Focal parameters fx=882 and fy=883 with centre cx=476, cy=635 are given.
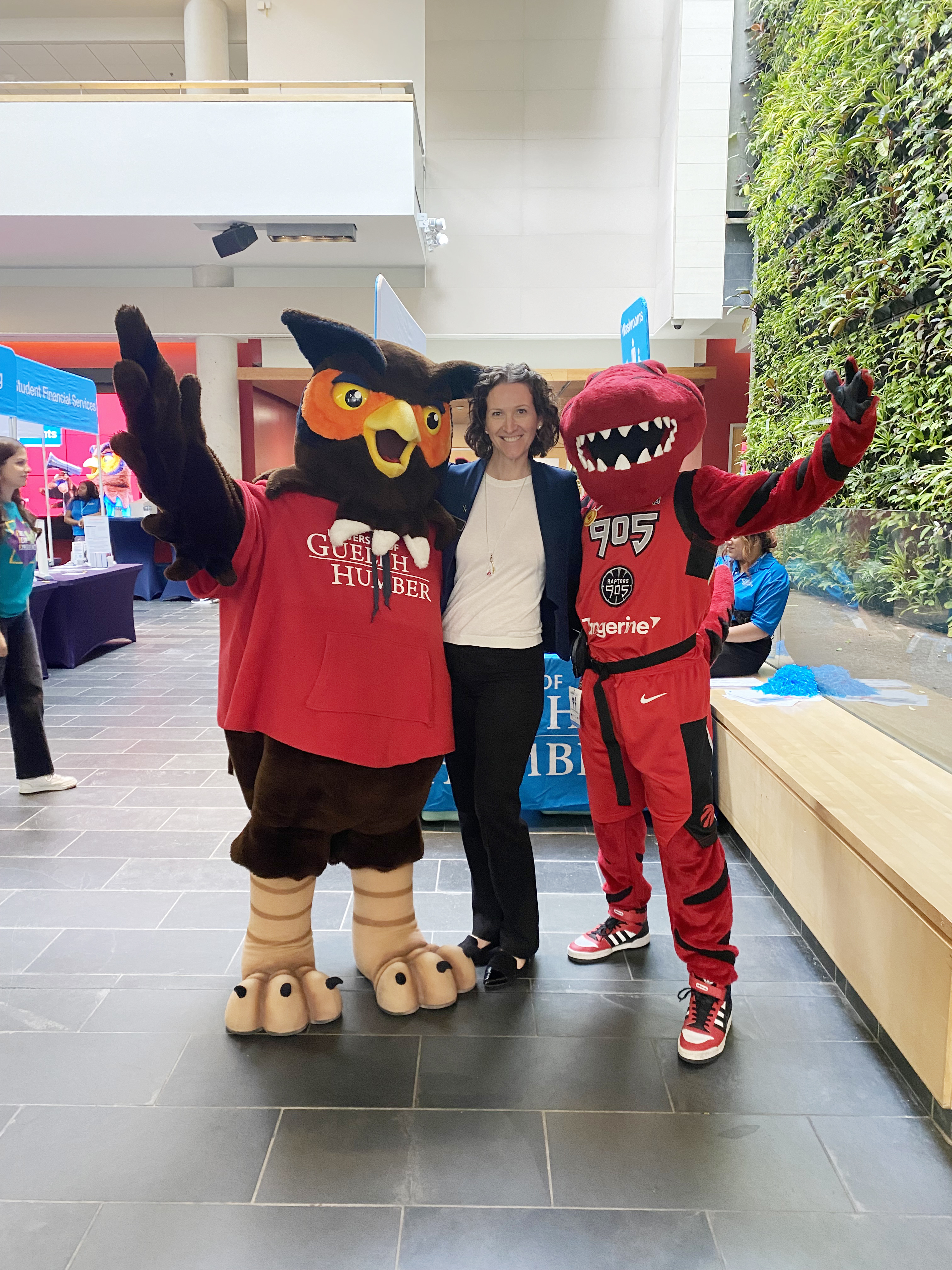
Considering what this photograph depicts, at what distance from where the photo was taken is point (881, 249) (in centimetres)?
305

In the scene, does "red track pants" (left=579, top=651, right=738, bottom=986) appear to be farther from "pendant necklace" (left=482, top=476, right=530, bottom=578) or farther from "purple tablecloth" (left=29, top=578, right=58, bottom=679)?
"purple tablecloth" (left=29, top=578, right=58, bottom=679)

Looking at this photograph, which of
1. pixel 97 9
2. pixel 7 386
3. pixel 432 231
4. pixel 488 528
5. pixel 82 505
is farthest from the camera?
pixel 97 9

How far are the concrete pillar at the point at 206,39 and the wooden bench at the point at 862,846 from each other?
10485 mm

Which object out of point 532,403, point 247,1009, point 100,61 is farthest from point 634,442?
point 100,61

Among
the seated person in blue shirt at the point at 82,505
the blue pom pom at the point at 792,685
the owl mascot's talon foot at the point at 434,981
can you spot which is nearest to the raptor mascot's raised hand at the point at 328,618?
the owl mascot's talon foot at the point at 434,981

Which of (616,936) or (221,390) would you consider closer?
(616,936)

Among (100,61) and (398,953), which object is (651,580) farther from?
(100,61)

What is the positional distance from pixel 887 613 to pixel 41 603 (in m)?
5.50

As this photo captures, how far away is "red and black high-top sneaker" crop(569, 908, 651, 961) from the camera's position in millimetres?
2434

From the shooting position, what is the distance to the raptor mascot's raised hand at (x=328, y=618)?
1942mm

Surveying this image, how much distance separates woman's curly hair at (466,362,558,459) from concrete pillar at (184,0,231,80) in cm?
1037

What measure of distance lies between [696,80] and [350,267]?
167 inches

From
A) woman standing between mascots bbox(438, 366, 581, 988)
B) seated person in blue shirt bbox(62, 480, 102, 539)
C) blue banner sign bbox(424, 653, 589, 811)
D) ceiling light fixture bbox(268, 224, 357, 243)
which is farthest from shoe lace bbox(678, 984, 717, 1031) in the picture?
ceiling light fixture bbox(268, 224, 357, 243)

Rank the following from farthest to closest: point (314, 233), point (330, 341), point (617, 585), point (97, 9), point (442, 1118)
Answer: point (97, 9) < point (314, 233) < point (617, 585) < point (330, 341) < point (442, 1118)
